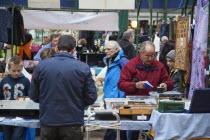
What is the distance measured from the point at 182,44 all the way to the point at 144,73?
819 millimetres

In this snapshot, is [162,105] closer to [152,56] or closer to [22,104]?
[152,56]

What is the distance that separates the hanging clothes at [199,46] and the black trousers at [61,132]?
183cm

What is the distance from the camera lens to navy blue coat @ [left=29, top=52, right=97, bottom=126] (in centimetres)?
367

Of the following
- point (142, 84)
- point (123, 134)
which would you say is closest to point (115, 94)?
point (123, 134)

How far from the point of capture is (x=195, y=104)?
4.13 meters

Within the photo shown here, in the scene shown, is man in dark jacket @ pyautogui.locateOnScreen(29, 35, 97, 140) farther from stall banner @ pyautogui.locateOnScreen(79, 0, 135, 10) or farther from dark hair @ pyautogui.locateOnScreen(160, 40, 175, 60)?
dark hair @ pyautogui.locateOnScreen(160, 40, 175, 60)

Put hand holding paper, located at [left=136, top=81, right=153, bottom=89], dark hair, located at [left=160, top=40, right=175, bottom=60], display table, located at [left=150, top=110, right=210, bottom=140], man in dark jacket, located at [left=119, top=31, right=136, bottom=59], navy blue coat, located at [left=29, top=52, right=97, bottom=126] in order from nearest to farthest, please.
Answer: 1. navy blue coat, located at [left=29, top=52, right=97, bottom=126]
2. display table, located at [left=150, top=110, right=210, bottom=140]
3. hand holding paper, located at [left=136, top=81, right=153, bottom=89]
4. dark hair, located at [left=160, top=40, right=175, bottom=60]
5. man in dark jacket, located at [left=119, top=31, right=136, bottom=59]

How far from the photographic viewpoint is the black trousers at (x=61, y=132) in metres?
3.75

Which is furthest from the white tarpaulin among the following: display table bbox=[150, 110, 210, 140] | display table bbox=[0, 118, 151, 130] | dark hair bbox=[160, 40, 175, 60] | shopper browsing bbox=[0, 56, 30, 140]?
display table bbox=[150, 110, 210, 140]

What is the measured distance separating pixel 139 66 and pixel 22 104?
159 centimetres

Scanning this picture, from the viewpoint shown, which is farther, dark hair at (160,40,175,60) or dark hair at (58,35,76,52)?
Result: dark hair at (160,40,175,60)

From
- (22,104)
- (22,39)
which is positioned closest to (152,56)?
(22,104)

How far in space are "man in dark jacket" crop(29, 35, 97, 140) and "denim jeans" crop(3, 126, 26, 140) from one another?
1.12 metres

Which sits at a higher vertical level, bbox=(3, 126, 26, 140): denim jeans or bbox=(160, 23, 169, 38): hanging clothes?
bbox=(160, 23, 169, 38): hanging clothes
